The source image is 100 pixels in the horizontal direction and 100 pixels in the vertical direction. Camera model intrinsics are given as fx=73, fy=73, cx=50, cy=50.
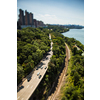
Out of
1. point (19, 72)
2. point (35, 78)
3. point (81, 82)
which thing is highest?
point (19, 72)

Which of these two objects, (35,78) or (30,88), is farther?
(35,78)

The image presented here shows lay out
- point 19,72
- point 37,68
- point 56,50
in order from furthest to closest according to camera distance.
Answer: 1. point 56,50
2. point 37,68
3. point 19,72

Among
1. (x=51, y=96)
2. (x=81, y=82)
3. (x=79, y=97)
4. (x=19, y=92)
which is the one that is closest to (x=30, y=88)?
(x=19, y=92)

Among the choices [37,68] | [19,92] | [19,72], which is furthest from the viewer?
[37,68]

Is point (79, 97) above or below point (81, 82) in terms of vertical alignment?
below

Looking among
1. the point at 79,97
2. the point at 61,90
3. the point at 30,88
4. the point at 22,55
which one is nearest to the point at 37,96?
the point at 30,88

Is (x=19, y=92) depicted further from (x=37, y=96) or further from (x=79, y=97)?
(x=79, y=97)

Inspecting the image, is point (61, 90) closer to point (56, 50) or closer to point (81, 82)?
→ point (81, 82)
